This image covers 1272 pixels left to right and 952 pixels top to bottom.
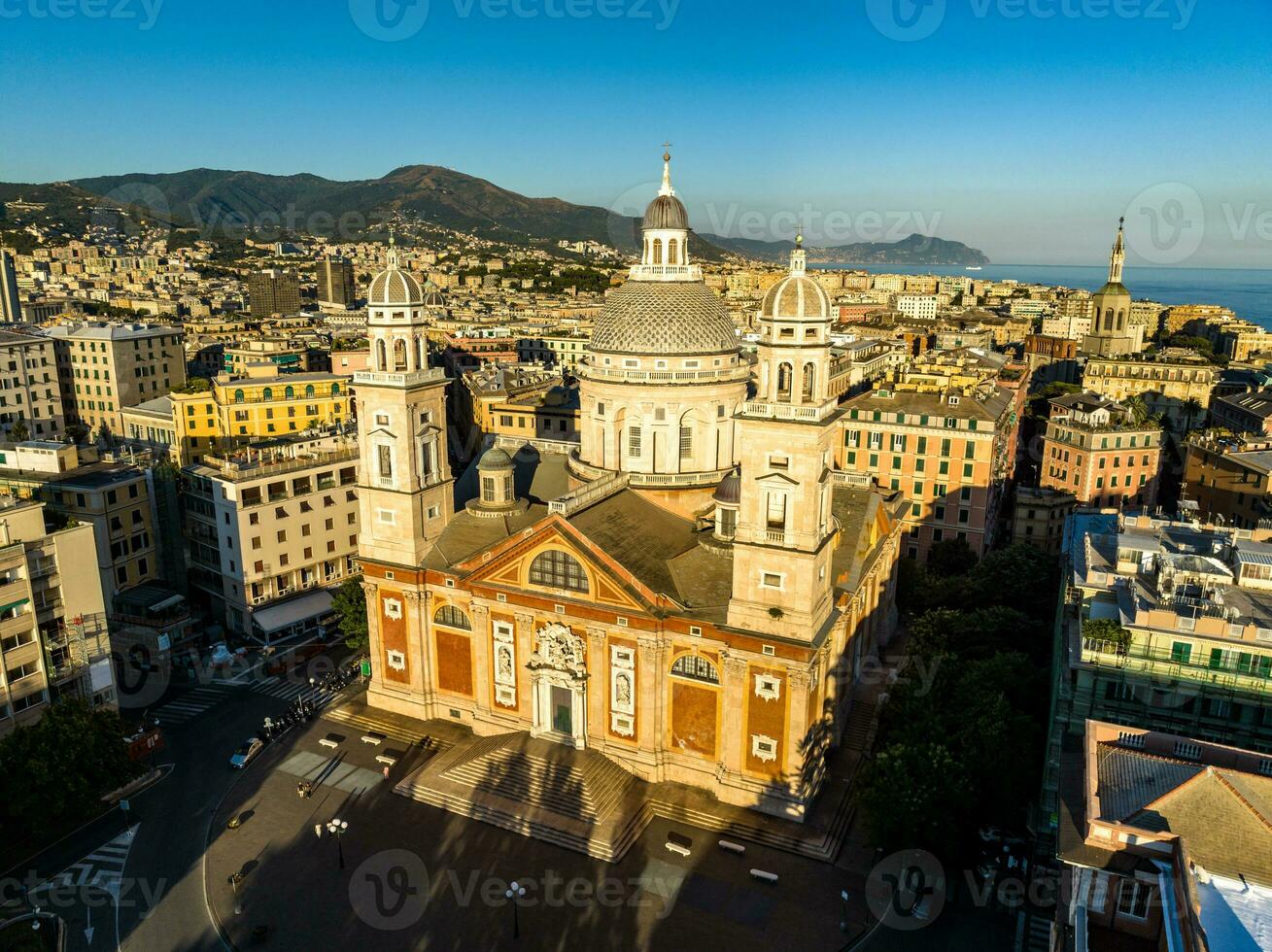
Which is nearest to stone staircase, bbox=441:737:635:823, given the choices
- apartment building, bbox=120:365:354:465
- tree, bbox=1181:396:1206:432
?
apartment building, bbox=120:365:354:465

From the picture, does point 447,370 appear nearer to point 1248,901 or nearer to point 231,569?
point 231,569

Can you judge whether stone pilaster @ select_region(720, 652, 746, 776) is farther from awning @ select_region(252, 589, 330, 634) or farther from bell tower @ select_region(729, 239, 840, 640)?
awning @ select_region(252, 589, 330, 634)

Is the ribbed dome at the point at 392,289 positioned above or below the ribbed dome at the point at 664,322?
above

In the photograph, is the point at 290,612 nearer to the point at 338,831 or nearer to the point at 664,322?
the point at 338,831

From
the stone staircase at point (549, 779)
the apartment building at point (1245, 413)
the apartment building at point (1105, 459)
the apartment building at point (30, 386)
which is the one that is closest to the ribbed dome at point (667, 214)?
the stone staircase at point (549, 779)

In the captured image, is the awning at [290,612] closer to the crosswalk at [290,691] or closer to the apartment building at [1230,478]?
the crosswalk at [290,691]
